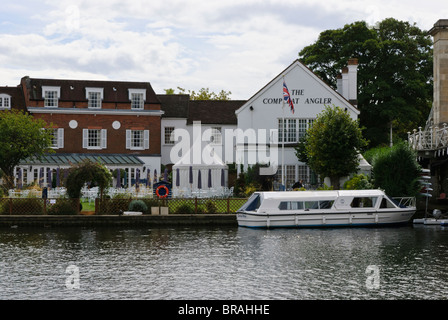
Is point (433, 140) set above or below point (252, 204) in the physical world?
above

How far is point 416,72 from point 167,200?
101 ft

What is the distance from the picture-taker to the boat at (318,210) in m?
31.0

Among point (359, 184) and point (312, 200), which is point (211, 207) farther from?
point (359, 184)

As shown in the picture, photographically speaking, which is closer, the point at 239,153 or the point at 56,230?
the point at 56,230

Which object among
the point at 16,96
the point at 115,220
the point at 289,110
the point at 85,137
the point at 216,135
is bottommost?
the point at 115,220

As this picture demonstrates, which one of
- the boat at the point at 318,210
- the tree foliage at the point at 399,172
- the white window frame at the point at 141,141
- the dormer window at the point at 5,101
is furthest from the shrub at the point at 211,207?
the dormer window at the point at 5,101

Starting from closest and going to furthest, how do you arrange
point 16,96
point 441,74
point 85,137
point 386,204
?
point 386,204 → point 441,74 → point 85,137 → point 16,96

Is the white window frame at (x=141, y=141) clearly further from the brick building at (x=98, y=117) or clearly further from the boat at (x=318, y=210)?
the boat at (x=318, y=210)

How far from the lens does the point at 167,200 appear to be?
33.2 m

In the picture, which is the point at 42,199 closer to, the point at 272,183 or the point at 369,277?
the point at 272,183

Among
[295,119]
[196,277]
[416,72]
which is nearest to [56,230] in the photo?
[196,277]

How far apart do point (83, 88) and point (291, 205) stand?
2824cm

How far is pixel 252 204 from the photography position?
31.6 metres

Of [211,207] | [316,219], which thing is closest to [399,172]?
[316,219]
